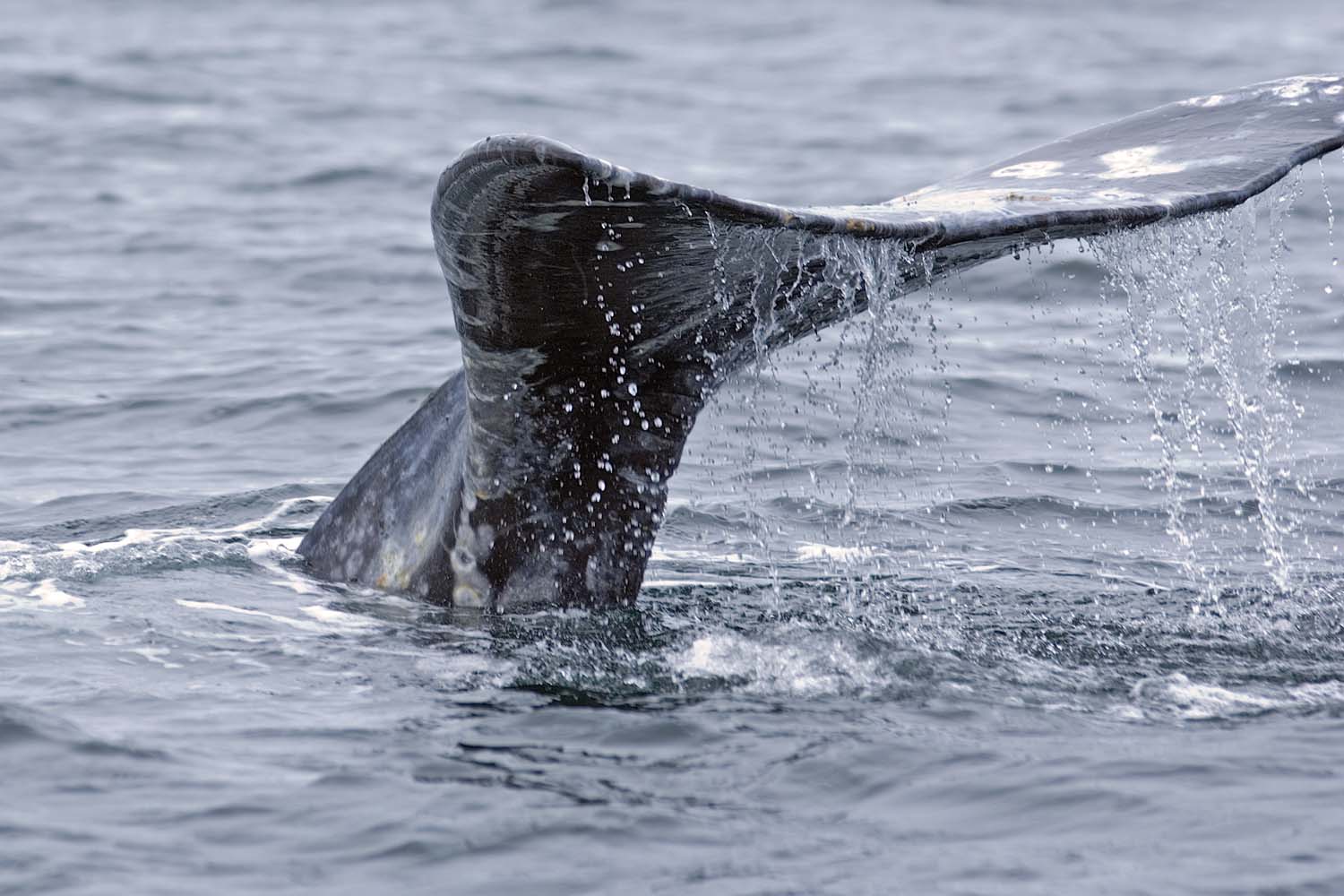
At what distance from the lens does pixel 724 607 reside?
244 inches

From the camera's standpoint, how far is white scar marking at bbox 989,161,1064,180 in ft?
17.7

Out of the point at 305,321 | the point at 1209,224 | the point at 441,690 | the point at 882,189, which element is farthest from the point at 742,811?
the point at 882,189

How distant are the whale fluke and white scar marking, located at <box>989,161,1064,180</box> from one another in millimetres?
11

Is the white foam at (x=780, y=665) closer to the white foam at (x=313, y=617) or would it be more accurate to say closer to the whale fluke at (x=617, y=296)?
the whale fluke at (x=617, y=296)

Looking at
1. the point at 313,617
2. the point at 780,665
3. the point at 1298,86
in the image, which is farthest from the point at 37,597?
the point at 1298,86

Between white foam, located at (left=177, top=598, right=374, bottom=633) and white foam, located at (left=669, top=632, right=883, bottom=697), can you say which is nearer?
white foam, located at (left=669, top=632, right=883, bottom=697)

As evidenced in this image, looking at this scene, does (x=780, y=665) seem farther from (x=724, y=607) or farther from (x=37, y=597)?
(x=37, y=597)

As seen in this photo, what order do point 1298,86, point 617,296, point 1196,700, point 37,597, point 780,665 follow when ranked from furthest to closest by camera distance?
point 37,597 < point 1298,86 < point 780,665 < point 1196,700 < point 617,296

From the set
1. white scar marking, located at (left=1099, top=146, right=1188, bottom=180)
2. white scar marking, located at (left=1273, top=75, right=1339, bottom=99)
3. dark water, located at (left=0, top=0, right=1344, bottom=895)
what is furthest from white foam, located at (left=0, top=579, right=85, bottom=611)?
white scar marking, located at (left=1273, top=75, right=1339, bottom=99)

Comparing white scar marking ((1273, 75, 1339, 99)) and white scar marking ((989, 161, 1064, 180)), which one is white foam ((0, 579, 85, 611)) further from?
white scar marking ((1273, 75, 1339, 99))

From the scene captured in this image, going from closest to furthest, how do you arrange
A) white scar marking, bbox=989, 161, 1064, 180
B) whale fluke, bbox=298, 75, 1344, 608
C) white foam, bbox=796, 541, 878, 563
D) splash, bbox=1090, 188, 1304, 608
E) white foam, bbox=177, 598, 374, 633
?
whale fluke, bbox=298, 75, 1344, 608, white scar marking, bbox=989, 161, 1064, 180, splash, bbox=1090, 188, 1304, 608, white foam, bbox=177, 598, 374, 633, white foam, bbox=796, 541, 878, 563

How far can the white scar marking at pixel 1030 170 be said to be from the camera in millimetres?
5402

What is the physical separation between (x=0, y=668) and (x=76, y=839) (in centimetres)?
126

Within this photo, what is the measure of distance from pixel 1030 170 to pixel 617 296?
56.1 inches
